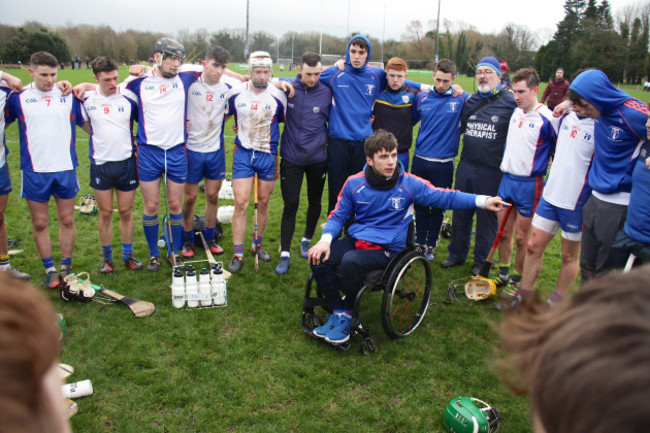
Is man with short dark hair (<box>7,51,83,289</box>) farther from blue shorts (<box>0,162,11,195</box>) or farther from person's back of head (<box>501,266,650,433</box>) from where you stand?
person's back of head (<box>501,266,650,433</box>)

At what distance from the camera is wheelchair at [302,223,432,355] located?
13.3 feet

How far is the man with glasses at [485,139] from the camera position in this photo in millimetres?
5301

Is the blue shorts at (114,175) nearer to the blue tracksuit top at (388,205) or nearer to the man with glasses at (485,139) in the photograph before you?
the blue tracksuit top at (388,205)

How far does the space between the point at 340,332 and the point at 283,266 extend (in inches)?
70.8

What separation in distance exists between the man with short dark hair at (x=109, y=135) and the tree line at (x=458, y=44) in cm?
2841

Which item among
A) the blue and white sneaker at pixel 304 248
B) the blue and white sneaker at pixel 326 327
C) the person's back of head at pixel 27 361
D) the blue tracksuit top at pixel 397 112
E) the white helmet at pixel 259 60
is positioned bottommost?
the blue and white sneaker at pixel 326 327

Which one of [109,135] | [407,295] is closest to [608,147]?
[407,295]

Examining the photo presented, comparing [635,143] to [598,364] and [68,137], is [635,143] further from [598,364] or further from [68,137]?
[68,137]

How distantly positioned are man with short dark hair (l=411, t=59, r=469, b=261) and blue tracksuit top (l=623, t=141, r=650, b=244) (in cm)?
248

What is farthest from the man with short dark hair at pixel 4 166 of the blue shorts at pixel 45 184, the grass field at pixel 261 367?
the grass field at pixel 261 367

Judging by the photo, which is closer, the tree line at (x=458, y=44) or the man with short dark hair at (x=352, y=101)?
the man with short dark hair at (x=352, y=101)

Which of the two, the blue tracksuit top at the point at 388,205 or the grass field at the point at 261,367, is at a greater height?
the blue tracksuit top at the point at 388,205

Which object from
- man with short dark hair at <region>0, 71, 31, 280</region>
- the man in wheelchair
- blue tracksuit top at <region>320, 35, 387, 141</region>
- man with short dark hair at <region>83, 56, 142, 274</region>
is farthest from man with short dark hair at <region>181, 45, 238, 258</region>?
the man in wheelchair

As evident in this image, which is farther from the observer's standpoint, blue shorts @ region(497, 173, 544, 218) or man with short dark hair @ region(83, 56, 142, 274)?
man with short dark hair @ region(83, 56, 142, 274)
